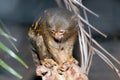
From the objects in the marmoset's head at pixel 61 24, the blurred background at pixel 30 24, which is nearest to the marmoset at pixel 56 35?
the marmoset's head at pixel 61 24

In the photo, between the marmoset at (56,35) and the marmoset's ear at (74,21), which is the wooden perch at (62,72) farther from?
A: the marmoset's ear at (74,21)

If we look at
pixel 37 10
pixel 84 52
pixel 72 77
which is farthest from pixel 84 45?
pixel 37 10

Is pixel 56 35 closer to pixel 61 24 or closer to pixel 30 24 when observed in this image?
pixel 61 24

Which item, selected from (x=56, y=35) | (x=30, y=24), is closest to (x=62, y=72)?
(x=56, y=35)

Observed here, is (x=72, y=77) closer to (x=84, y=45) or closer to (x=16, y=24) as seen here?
(x=84, y=45)

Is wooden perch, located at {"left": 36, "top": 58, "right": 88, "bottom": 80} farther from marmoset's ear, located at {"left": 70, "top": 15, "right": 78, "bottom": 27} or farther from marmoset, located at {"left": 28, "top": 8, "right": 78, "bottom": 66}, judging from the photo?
marmoset's ear, located at {"left": 70, "top": 15, "right": 78, "bottom": 27}

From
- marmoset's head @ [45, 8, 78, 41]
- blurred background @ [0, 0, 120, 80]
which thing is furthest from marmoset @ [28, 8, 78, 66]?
blurred background @ [0, 0, 120, 80]
